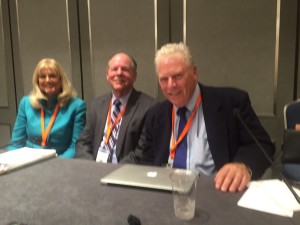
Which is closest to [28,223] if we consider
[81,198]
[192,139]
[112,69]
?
[81,198]

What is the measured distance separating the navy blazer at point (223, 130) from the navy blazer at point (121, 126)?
0.37m

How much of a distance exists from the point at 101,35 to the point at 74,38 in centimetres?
34

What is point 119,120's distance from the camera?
2.35 m

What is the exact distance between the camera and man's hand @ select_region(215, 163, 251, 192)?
1173 mm

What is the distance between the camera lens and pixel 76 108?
105 inches

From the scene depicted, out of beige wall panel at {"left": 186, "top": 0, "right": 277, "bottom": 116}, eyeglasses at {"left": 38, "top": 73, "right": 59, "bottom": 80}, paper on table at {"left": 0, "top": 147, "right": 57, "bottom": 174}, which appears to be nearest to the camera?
paper on table at {"left": 0, "top": 147, "right": 57, "bottom": 174}

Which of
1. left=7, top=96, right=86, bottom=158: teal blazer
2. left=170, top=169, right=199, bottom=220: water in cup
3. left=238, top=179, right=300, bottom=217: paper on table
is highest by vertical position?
left=170, top=169, right=199, bottom=220: water in cup

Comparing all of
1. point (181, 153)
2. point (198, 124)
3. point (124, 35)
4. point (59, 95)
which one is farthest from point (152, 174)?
point (124, 35)

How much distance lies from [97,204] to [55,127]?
1.68 metres

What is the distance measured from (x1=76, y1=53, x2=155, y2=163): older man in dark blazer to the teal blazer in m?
0.19

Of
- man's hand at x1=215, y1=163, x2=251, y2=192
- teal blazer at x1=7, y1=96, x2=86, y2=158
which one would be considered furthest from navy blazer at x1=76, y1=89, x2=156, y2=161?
man's hand at x1=215, y1=163, x2=251, y2=192

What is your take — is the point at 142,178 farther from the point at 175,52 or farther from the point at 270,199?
the point at 175,52

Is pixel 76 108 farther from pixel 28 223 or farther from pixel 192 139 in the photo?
pixel 28 223

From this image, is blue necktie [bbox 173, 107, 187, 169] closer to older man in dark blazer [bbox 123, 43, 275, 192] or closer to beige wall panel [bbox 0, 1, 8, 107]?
older man in dark blazer [bbox 123, 43, 275, 192]
